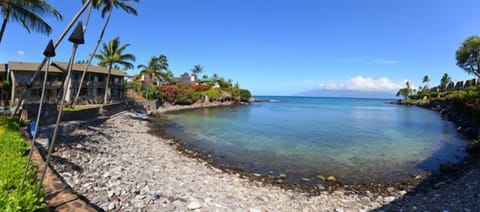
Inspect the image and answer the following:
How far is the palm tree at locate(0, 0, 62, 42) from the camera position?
12711mm

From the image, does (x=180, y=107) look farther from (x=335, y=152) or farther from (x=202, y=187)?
(x=202, y=187)

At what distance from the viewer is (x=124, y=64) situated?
1280 inches

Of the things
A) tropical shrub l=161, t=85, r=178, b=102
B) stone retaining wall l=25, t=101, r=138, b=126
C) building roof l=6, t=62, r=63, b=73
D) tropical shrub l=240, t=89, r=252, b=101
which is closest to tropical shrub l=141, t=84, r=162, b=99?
tropical shrub l=161, t=85, r=178, b=102

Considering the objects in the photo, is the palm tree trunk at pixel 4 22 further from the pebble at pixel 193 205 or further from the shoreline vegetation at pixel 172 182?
the pebble at pixel 193 205

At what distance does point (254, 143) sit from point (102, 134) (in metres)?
10.8

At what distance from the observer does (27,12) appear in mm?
13477

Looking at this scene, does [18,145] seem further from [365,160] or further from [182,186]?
[365,160]

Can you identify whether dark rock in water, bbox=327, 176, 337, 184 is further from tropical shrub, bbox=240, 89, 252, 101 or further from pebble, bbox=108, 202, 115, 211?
tropical shrub, bbox=240, 89, 252, 101

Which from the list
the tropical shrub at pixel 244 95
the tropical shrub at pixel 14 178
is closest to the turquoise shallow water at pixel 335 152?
the tropical shrub at pixel 14 178

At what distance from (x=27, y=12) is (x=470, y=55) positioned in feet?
240

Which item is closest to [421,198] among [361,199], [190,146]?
[361,199]

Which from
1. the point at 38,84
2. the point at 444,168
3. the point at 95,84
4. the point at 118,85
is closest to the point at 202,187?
the point at 444,168

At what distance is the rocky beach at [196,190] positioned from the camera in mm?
7262

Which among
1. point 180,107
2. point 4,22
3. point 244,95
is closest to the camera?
point 4,22
